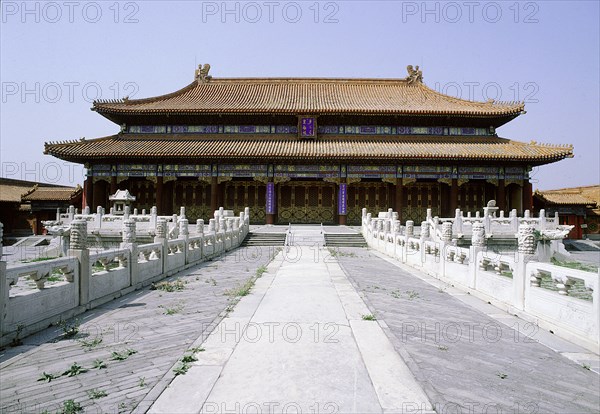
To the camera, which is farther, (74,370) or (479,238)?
(479,238)

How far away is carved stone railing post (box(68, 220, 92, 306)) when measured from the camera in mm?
6695

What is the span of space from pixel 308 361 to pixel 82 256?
455cm

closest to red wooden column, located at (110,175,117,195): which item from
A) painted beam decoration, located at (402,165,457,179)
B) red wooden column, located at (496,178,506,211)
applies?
painted beam decoration, located at (402,165,457,179)

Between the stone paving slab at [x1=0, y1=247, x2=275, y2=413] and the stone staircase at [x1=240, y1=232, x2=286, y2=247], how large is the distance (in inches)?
460

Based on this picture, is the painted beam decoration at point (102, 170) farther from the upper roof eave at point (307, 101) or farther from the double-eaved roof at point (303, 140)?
the upper roof eave at point (307, 101)

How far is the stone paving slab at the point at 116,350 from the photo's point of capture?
11.6ft

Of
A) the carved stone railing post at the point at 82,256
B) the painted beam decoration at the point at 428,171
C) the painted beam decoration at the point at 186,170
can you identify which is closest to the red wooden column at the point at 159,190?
the painted beam decoration at the point at 186,170

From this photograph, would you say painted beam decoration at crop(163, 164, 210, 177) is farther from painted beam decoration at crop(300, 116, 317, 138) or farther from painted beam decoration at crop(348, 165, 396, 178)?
painted beam decoration at crop(348, 165, 396, 178)

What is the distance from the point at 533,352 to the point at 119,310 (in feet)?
20.7

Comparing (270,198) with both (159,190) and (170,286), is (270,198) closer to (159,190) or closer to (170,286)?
(159,190)

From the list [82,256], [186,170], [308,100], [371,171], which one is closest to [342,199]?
[371,171]

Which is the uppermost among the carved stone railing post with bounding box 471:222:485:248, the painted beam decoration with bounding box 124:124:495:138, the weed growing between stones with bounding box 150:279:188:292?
the painted beam decoration with bounding box 124:124:495:138

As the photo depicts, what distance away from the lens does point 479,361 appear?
4.55 meters

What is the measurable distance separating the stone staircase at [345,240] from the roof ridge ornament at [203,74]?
17968 millimetres
